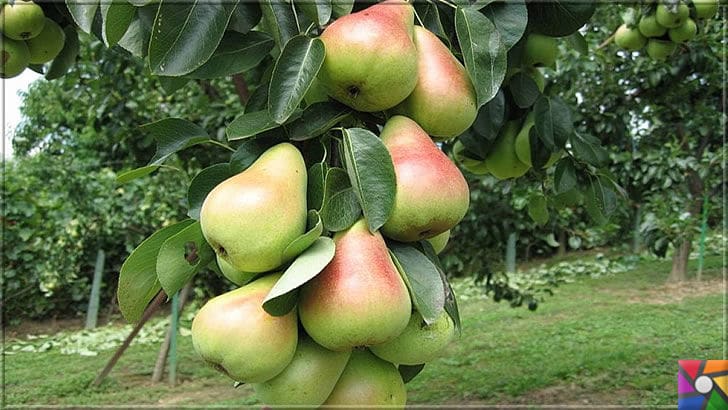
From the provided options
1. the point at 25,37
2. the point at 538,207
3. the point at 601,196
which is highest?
the point at 25,37

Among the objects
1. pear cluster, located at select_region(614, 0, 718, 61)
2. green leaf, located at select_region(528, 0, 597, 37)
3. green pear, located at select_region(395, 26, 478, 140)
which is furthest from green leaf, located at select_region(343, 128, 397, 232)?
pear cluster, located at select_region(614, 0, 718, 61)

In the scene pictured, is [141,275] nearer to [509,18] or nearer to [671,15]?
[509,18]

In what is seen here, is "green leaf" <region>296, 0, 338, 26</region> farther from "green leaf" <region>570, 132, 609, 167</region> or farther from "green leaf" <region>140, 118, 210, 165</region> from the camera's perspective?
"green leaf" <region>570, 132, 609, 167</region>

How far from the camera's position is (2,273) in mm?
4648

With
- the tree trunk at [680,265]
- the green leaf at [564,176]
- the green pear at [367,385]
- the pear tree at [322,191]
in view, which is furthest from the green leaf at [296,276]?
the tree trunk at [680,265]

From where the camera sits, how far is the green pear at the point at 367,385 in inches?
24.6

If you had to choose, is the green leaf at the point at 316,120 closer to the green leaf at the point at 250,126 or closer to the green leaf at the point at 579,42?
the green leaf at the point at 250,126

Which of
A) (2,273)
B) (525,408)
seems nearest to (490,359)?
(525,408)

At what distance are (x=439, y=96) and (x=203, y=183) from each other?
0.29 m

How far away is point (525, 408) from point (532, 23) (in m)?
2.65

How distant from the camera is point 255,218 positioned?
600 mm

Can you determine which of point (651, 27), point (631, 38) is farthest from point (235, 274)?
point (631, 38)

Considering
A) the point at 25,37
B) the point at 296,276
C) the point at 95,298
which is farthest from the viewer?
the point at 95,298

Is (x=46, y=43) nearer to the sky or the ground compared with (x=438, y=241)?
nearer to the sky
